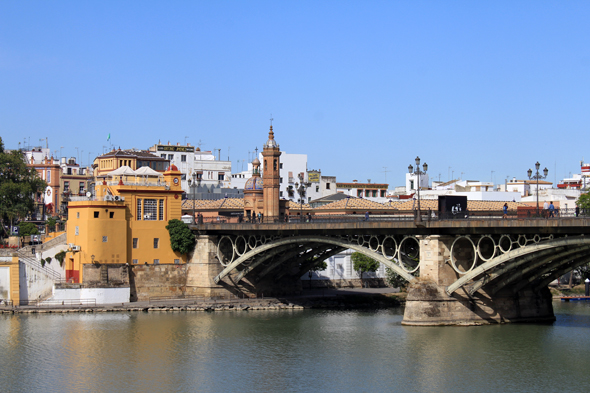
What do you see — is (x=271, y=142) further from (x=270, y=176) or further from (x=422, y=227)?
(x=422, y=227)

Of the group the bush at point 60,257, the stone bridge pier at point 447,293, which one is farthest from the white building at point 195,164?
the stone bridge pier at point 447,293

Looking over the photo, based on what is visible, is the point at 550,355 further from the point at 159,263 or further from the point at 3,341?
the point at 159,263

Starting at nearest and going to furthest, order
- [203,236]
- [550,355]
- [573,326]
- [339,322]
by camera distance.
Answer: [550,355] → [573,326] → [339,322] → [203,236]

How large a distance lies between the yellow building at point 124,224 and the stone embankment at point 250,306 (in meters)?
4.43

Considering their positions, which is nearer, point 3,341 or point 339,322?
point 3,341

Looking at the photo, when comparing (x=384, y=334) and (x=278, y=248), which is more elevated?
(x=278, y=248)

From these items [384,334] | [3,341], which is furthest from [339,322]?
[3,341]

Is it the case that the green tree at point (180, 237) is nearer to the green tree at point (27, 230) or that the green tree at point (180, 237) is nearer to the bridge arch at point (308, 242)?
the bridge arch at point (308, 242)

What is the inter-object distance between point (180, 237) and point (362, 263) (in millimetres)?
19266

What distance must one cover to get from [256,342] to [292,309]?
1682 cm

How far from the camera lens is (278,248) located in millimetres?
67812

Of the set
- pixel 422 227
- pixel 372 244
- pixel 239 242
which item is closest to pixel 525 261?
pixel 422 227

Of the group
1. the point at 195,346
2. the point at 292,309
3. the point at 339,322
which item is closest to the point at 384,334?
the point at 339,322

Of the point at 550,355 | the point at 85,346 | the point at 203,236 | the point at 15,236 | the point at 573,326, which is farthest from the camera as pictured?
the point at 15,236
